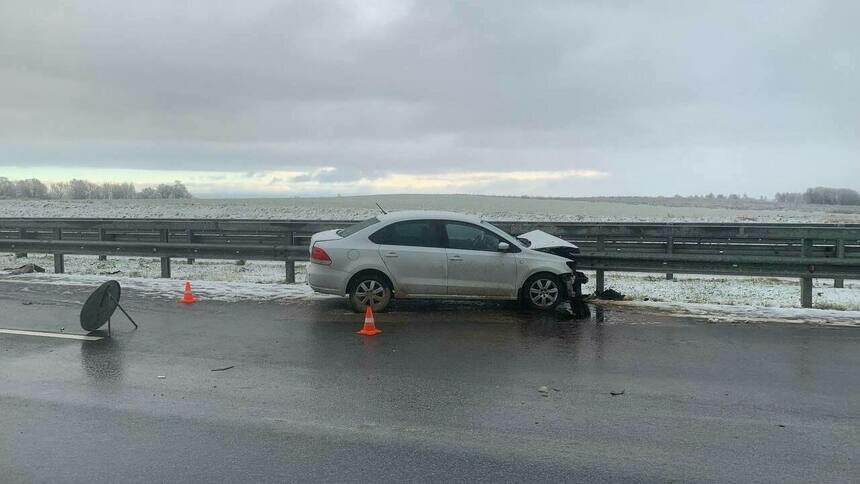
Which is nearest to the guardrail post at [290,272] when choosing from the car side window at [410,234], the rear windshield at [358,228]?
the rear windshield at [358,228]

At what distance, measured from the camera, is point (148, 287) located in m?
12.1

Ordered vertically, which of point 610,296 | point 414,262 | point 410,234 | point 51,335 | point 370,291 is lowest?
point 51,335

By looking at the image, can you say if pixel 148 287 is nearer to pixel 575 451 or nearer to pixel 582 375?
pixel 582 375

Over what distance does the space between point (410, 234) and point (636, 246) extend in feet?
19.7

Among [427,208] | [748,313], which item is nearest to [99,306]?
[748,313]

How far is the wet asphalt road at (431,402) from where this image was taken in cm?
439

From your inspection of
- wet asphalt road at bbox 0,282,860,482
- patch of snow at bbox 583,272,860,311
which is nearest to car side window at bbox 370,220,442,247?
wet asphalt road at bbox 0,282,860,482

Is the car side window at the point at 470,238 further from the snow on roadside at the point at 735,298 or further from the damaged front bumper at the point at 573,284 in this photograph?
the snow on roadside at the point at 735,298

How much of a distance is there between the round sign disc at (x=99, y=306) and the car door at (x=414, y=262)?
11.7 ft

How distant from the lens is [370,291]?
9648mm

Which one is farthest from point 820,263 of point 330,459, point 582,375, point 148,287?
point 148,287

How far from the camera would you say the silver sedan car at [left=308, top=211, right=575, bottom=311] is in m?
9.55

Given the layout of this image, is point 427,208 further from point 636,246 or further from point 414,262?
point 414,262

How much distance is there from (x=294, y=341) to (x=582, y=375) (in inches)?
138
